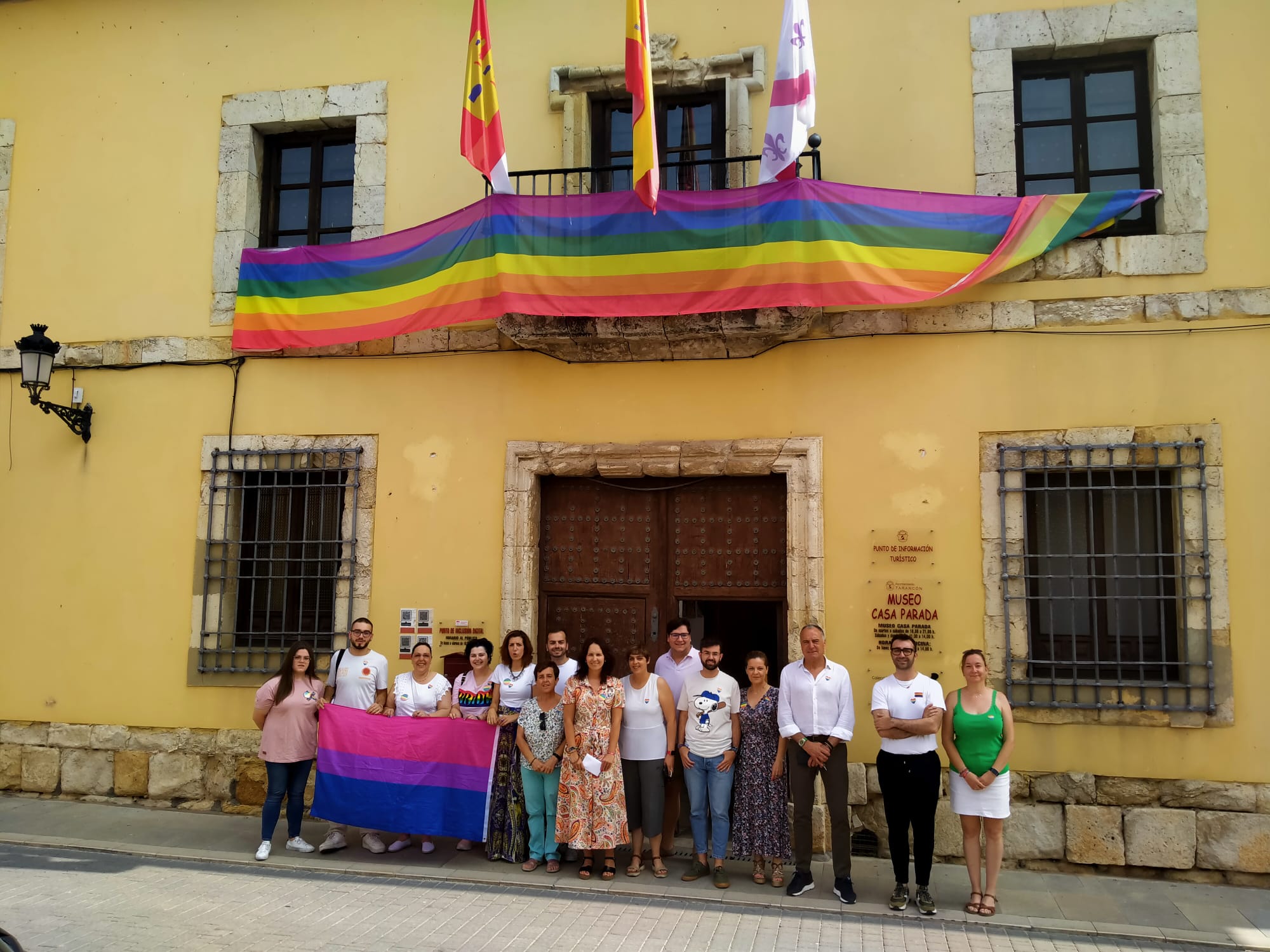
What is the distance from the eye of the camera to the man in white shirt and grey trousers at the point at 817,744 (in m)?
5.55

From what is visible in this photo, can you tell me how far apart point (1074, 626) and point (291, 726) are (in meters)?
5.26

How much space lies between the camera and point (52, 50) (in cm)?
855

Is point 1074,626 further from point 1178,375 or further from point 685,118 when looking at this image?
point 685,118

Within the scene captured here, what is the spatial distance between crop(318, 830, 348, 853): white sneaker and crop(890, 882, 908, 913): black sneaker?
11.7 ft

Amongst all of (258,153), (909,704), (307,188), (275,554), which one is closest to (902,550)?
(909,704)


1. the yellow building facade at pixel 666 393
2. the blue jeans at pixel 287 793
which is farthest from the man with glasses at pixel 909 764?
the blue jeans at pixel 287 793

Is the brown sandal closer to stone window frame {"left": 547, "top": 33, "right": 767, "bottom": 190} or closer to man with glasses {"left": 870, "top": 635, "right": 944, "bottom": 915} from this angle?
man with glasses {"left": 870, "top": 635, "right": 944, "bottom": 915}

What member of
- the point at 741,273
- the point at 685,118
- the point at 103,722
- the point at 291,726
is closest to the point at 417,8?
the point at 685,118

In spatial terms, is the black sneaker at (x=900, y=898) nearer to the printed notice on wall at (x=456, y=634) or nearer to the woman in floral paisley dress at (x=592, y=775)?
the woman in floral paisley dress at (x=592, y=775)

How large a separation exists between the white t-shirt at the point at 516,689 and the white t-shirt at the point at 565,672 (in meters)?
0.19

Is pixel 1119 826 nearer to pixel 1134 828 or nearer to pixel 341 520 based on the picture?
pixel 1134 828

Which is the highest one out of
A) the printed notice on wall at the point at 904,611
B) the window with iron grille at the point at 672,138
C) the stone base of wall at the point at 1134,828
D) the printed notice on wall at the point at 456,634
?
the window with iron grille at the point at 672,138

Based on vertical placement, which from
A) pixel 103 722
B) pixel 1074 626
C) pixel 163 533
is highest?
pixel 163 533

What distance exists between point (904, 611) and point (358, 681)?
3780mm
